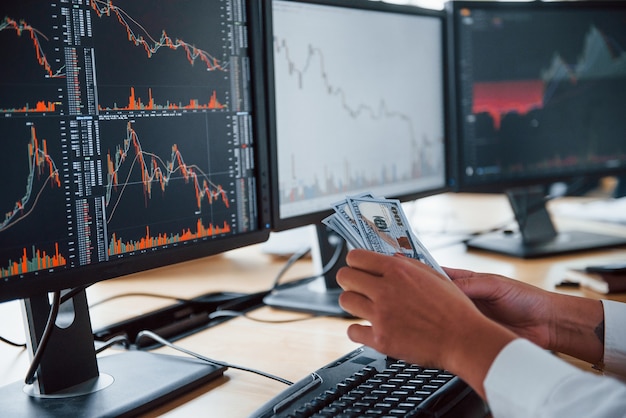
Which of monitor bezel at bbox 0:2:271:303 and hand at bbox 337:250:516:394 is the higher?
monitor bezel at bbox 0:2:271:303

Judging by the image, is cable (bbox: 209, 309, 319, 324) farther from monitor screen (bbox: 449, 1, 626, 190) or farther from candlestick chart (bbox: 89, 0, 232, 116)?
monitor screen (bbox: 449, 1, 626, 190)

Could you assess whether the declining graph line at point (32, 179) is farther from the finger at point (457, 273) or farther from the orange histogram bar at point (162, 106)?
the finger at point (457, 273)

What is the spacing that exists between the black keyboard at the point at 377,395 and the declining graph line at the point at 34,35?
1.52 ft

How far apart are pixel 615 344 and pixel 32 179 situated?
2.64 ft

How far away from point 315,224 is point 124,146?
540 millimetres

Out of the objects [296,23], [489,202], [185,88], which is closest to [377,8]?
[296,23]

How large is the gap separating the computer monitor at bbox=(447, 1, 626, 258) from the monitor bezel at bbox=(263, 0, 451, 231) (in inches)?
1.2

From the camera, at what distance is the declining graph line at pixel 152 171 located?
3.18ft

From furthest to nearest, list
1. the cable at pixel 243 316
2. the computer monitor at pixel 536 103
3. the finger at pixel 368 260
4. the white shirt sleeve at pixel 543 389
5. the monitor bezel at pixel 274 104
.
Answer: the computer monitor at pixel 536 103 → the cable at pixel 243 316 → the monitor bezel at pixel 274 104 → the finger at pixel 368 260 → the white shirt sleeve at pixel 543 389

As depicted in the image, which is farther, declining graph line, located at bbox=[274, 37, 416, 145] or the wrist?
declining graph line, located at bbox=[274, 37, 416, 145]

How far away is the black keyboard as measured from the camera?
837mm

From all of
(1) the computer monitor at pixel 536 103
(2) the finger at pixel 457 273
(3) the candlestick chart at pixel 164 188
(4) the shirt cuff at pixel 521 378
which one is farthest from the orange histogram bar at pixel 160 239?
(1) the computer monitor at pixel 536 103

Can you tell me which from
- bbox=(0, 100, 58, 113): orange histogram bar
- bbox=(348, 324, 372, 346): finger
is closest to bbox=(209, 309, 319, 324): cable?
bbox=(348, 324, 372, 346): finger

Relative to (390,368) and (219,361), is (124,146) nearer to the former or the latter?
(219,361)
